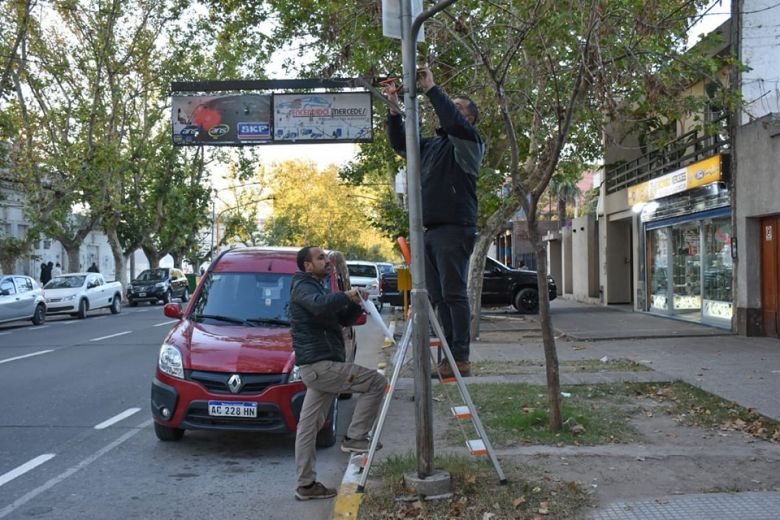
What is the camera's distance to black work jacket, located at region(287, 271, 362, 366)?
5.25 meters

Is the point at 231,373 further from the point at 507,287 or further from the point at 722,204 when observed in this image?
the point at 507,287

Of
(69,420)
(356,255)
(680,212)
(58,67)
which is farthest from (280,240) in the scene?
(69,420)

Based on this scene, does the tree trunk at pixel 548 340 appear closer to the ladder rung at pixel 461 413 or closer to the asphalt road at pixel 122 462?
the ladder rung at pixel 461 413

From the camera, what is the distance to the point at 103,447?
711 centimetres

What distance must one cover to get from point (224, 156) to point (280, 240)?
872 inches

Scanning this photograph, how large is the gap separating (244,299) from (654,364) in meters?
6.11

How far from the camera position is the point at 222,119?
15.4 m

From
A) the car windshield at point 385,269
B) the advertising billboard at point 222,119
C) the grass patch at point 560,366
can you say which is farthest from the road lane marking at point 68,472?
the car windshield at point 385,269

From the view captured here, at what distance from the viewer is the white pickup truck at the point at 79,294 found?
2583cm

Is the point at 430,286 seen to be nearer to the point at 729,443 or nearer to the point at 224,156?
the point at 729,443

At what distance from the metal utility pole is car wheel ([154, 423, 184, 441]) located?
314cm

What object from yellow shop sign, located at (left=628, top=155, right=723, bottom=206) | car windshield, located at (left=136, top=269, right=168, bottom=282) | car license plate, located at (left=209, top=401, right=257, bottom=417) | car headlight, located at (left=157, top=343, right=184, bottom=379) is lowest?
car license plate, located at (left=209, top=401, right=257, bottom=417)

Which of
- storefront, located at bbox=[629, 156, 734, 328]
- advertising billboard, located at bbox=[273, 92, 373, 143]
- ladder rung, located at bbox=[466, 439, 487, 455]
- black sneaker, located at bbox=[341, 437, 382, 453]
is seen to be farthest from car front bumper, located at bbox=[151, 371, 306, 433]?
storefront, located at bbox=[629, 156, 734, 328]

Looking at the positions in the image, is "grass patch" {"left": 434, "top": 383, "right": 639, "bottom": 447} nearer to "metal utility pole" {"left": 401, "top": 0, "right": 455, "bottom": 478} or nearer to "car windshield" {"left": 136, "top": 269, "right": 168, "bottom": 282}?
"metal utility pole" {"left": 401, "top": 0, "right": 455, "bottom": 478}
